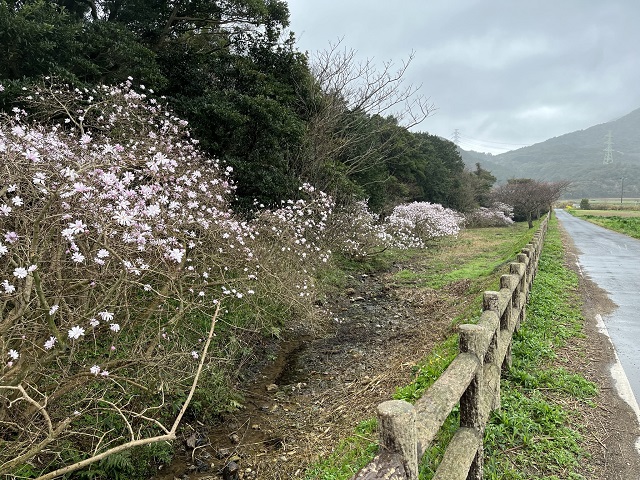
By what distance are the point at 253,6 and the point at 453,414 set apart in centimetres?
1275

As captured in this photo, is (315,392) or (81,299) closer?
(81,299)

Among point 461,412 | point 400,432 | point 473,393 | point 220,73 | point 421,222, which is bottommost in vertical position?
point 461,412

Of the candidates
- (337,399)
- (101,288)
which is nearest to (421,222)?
(337,399)

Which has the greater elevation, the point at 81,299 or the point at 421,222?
the point at 81,299

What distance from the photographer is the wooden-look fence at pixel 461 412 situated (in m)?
1.64

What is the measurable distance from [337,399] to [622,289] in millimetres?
7703

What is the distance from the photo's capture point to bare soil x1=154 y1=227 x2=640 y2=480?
3646 millimetres

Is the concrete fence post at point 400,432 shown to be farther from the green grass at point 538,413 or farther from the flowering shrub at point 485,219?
the flowering shrub at point 485,219

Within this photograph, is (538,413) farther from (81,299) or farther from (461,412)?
(81,299)

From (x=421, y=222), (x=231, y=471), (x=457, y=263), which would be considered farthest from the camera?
(x=421, y=222)

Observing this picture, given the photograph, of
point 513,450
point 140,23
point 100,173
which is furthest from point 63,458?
point 140,23

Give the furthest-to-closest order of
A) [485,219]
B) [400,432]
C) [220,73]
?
[485,219], [220,73], [400,432]

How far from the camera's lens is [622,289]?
8.84 metres

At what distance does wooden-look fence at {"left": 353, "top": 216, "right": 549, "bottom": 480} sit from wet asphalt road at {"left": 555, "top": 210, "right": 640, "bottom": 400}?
1.92 m
